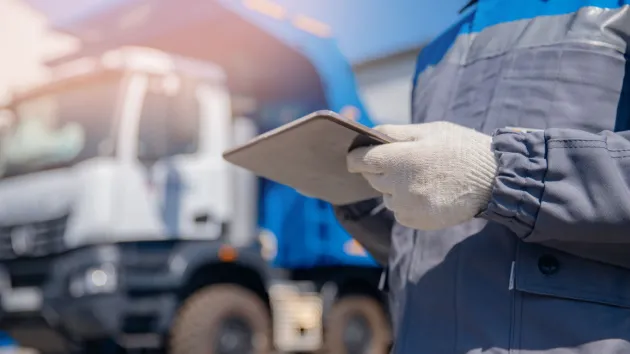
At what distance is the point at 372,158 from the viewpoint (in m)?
1.01

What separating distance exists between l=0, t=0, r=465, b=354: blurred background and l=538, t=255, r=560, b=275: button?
118 inches

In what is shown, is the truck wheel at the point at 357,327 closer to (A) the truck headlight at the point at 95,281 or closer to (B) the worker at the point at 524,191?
(A) the truck headlight at the point at 95,281

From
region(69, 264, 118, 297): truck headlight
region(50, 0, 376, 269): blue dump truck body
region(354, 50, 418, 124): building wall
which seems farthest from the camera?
region(354, 50, 418, 124): building wall

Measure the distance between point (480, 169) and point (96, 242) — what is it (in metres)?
3.08

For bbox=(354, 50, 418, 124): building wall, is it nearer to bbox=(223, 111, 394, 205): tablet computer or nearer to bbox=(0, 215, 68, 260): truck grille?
bbox=(0, 215, 68, 260): truck grille

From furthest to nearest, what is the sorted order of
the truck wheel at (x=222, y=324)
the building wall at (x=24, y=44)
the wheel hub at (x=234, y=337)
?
the building wall at (x=24, y=44), the wheel hub at (x=234, y=337), the truck wheel at (x=222, y=324)

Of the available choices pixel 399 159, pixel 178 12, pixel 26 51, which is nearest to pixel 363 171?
pixel 399 159

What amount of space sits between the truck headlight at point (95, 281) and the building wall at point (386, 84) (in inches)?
89.9

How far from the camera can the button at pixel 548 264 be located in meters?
0.96

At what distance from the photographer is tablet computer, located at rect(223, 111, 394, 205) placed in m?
1.02

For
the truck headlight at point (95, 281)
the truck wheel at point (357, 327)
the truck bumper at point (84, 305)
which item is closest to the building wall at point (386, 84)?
the truck wheel at point (357, 327)

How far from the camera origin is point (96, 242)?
373 cm

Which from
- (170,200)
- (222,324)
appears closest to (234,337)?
(222,324)

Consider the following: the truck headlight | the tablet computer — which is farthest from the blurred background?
the tablet computer
